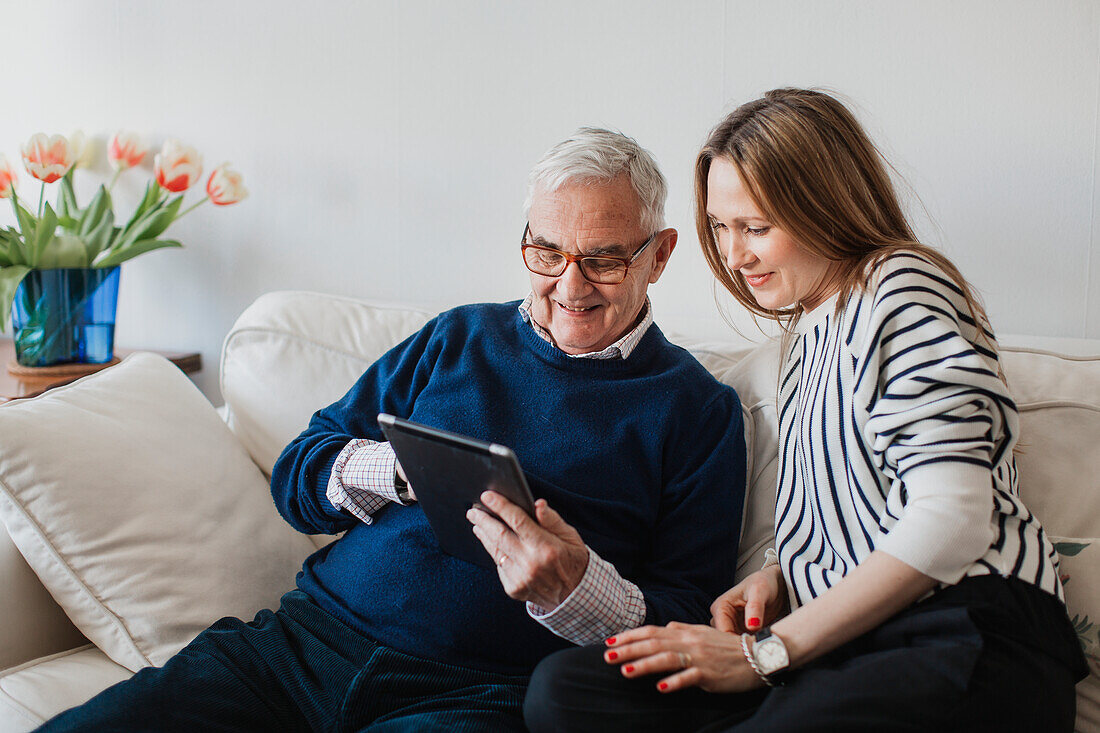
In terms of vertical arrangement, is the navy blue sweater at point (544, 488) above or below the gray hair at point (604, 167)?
below

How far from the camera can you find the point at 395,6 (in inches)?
78.2

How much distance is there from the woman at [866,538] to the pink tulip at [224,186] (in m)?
1.29

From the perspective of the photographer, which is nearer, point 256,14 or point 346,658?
point 346,658

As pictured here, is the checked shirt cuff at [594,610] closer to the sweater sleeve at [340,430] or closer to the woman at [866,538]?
the woman at [866,538]

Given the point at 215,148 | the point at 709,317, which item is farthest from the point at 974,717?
the point at 215,148

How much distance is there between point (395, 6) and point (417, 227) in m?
0.49

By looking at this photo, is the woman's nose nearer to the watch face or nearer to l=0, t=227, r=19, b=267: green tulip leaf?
the watch face

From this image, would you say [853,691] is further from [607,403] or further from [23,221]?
[23,221]

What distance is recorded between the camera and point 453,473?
1.05 metres

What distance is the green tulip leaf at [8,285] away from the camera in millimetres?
1852

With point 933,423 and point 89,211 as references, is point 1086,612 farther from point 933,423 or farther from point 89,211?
point 89,211

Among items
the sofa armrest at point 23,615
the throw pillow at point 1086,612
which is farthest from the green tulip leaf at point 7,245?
the throw pillow at point 1086,612

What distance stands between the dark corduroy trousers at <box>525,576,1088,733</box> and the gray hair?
685 mm

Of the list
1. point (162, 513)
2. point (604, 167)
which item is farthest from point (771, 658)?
point (162, 513)
